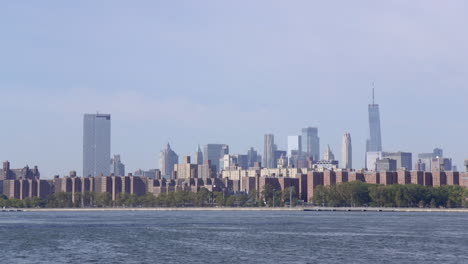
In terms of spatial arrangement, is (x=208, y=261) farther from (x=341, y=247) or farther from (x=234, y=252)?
(x=341, y=247)

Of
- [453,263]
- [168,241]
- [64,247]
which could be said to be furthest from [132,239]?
[453,263]

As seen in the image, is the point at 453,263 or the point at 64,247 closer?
the point at 453,263

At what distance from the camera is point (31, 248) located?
4252 inches

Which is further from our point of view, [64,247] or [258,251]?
[64,247]

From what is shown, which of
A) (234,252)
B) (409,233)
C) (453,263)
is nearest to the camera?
(453,263)

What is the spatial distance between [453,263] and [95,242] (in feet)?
150

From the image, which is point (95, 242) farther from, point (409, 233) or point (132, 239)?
point (409, 233)

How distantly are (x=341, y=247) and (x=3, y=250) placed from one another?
3696cm

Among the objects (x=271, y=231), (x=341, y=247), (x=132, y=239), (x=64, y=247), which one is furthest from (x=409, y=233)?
(x=64, y=247)

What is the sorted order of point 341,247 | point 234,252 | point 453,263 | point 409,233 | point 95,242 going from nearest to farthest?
point 453,263 → point 234,252 → point 341,247 → point 95,242 → point 409,233

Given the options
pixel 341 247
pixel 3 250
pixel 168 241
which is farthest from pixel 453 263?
pixel 3 250

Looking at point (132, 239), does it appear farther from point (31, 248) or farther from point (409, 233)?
point (409, 233)

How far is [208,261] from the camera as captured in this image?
297 ft

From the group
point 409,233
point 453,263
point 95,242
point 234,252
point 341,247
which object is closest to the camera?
point 453,263
